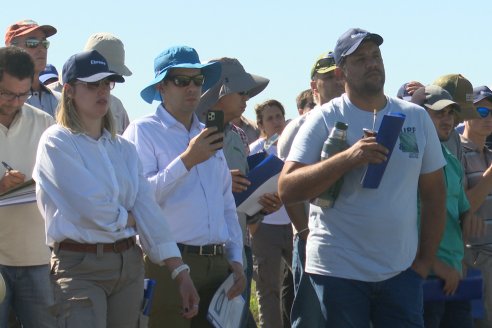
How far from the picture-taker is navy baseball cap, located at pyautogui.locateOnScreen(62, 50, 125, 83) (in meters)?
5.32

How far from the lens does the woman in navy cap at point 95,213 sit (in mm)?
5035

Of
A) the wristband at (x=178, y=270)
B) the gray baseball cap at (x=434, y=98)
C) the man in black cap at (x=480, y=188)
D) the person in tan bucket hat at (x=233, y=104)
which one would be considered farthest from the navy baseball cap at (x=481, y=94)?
the wristband at (x=178, y=270)

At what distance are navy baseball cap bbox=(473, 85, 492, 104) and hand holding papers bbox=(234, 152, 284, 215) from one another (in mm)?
2267

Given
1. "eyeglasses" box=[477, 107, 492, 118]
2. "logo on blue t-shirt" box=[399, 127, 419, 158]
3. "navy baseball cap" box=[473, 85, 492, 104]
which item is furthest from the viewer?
"navy baseball cap" box=[473, 85, 492, 104]

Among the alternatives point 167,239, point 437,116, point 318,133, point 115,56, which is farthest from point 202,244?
point 115,56

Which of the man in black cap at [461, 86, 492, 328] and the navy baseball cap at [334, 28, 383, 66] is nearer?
the navy baseball cap at [334, 28, 383, 66]

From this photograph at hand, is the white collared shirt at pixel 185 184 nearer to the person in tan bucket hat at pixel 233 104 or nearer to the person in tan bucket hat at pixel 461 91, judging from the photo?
the person in tan bucket hat at pixel 233 104

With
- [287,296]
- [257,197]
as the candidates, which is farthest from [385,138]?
[287,296]

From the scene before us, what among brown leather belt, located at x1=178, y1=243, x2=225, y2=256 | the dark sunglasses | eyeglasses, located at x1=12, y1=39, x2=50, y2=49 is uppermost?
eyeglasses, located at x1=12, y1=39, x2=50, y2=49

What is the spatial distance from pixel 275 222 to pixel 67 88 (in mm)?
3533

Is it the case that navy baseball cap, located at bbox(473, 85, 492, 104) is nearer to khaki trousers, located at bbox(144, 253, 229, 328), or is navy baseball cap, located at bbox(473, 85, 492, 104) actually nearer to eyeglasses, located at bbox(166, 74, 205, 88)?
eyeglasses, located at bbox(166, 74, 205, 88)

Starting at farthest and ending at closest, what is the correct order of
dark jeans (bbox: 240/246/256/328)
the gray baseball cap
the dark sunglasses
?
the dark sunglasses < the gray baseball cap < dark jeans (bbox: 240/246/256/328)

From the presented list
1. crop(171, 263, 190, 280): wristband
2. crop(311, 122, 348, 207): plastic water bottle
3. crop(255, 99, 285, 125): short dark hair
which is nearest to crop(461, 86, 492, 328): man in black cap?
crop(311, 122, 348, 207): plastic water bottle

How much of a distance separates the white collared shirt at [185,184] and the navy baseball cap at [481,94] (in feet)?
9.39
